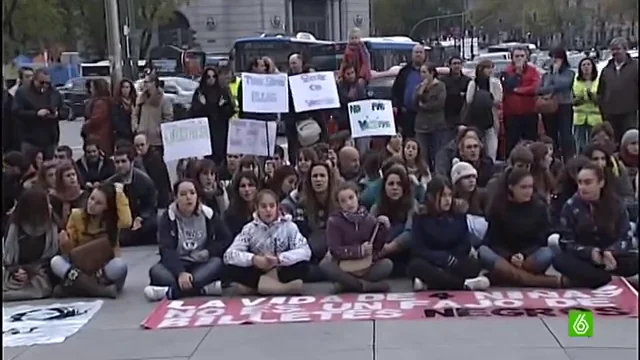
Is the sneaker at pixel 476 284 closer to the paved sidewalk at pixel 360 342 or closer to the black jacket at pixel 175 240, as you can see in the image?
the paved sidewalk at pixel 360 342

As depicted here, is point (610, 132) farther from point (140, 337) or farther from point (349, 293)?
Result: point (140, 337)

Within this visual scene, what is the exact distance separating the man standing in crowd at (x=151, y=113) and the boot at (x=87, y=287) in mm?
4179

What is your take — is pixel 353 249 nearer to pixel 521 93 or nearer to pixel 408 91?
pixel 408 91

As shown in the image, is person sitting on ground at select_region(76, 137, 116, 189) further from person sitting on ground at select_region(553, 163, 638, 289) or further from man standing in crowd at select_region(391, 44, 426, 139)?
person sitting on ground at select_region(553, 163, 638, 289)

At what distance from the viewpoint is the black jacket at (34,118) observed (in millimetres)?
12133

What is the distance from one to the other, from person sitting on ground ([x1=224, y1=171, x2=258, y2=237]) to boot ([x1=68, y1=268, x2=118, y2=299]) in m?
1.05

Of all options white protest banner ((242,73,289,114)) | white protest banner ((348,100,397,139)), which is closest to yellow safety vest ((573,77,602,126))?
white protest banner ((348,100,397,139))

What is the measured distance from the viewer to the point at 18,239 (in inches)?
304

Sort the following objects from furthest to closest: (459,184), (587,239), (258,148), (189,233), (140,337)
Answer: (258,148) < (459,184) < (189,233) < (587,239) < (140,337)

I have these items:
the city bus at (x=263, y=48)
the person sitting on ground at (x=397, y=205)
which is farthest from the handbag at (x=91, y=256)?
the city bus at (x=263, y=48)

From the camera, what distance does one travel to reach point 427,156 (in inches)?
449

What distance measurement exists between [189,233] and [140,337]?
1.36 metres

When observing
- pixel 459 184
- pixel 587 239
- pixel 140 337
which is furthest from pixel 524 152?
pixel 140 337

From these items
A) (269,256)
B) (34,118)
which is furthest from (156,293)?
(34,118)
